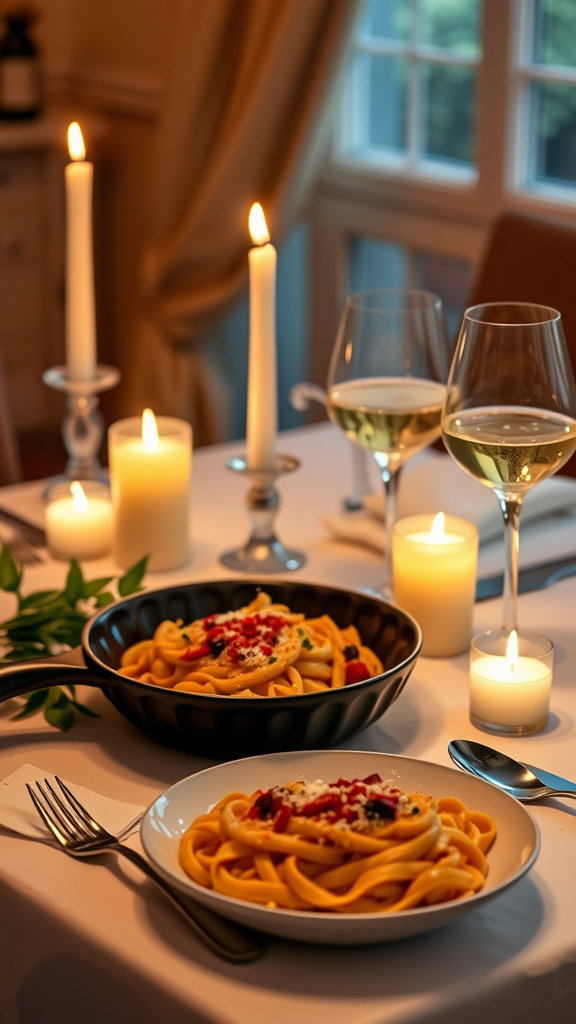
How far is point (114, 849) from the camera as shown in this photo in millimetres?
758

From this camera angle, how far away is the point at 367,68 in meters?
3.11

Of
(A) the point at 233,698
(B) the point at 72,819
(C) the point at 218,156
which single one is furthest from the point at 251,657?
(C) the point at 218,156

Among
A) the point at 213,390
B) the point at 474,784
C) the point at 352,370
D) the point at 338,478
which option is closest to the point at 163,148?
the point at 213,390

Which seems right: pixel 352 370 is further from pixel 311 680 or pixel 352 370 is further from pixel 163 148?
pixel 163 148

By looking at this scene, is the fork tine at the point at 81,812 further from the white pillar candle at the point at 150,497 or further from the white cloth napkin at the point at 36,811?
the white pillar candle at the point at 150,497

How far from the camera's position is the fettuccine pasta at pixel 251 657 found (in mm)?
901

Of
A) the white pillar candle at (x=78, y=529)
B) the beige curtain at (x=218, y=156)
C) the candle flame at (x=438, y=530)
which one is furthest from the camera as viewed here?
the beige curtain at (x=218, y=156)

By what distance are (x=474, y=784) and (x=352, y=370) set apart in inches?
20.7

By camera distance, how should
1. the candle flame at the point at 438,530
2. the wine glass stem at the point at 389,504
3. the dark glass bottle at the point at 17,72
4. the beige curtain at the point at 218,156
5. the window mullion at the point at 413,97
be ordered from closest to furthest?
the candle flame at the point at 438,530 → the wine glass stem at the point at 389,504 → the beige curtain at the point at 218,156 → the window mullion at the point at 413,97 → the dark glass bottle at the point at 17,72

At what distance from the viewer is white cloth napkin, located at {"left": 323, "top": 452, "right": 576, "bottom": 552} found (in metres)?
1.31

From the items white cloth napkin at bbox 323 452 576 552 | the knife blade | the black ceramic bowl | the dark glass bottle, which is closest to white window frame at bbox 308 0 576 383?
the dark glass bottle

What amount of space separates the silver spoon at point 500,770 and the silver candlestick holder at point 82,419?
75 cm

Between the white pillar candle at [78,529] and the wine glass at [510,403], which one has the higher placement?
the wine glass at [510,403]

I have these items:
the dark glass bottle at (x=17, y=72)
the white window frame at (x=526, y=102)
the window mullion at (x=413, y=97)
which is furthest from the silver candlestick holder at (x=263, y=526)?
the dark glass bottle at (x=17, y=72)
